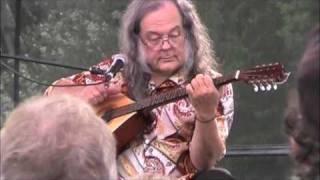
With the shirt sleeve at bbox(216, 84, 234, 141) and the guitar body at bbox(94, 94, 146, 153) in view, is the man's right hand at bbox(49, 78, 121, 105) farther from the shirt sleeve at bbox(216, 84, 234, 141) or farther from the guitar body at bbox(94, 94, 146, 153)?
the shirt sleeve at bbox(216, 84, 234, 141)

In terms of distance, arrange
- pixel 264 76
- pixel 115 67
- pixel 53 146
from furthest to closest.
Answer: pixel 115 67 → pixel 264 76 → pixel 53 146

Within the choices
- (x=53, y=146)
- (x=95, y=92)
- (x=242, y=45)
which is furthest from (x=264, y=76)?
(x=242, y=45)

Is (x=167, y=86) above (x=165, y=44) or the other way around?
the other way around

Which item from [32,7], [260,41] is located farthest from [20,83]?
[260,41]

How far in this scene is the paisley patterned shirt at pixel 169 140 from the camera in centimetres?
268

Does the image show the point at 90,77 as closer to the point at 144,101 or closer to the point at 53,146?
the point at 144,101

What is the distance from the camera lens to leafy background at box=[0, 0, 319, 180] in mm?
3965

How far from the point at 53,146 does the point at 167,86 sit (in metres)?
1.27

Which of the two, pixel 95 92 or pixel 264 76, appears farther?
pixel 95 92

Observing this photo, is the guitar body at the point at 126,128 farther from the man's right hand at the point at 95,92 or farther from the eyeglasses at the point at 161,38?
the eyeglasses at the point at 161,38

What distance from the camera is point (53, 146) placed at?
4.94 ft

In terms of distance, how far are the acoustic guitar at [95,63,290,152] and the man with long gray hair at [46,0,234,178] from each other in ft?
0.09

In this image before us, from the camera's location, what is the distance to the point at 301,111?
1214 mm

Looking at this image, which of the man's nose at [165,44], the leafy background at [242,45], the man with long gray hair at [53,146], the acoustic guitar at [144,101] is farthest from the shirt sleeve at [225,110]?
the man with long gray hair at [53,146]
